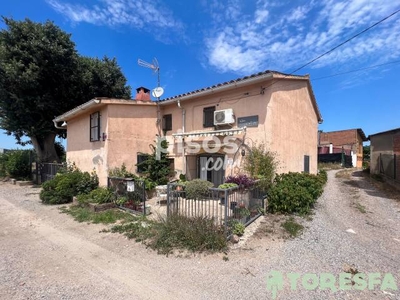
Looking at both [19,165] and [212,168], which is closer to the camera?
[212,168]

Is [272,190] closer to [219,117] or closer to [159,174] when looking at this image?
[219,117]

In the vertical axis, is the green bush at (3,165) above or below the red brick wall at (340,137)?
below

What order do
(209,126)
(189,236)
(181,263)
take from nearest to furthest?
1. (181,263)
2. (189,236)
3. (209,126)

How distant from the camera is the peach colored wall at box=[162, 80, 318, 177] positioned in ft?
38.7

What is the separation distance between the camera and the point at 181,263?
602cm

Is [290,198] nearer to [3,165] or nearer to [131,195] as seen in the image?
[131,195]

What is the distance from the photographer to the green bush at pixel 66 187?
1342cm

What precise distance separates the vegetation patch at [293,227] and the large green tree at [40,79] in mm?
22707

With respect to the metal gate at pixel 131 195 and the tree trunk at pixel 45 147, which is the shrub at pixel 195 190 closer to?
the metal gate at pixel 131 195

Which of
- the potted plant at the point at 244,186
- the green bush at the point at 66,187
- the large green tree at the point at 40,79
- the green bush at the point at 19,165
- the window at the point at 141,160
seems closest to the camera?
the potted plant at the point at 244,186

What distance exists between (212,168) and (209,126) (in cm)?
278

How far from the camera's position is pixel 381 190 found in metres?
16.1

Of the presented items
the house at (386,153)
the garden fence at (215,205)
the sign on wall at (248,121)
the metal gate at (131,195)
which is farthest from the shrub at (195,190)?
the house at (386,153)

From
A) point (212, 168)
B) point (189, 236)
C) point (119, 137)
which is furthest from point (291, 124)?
point (119, 137)
